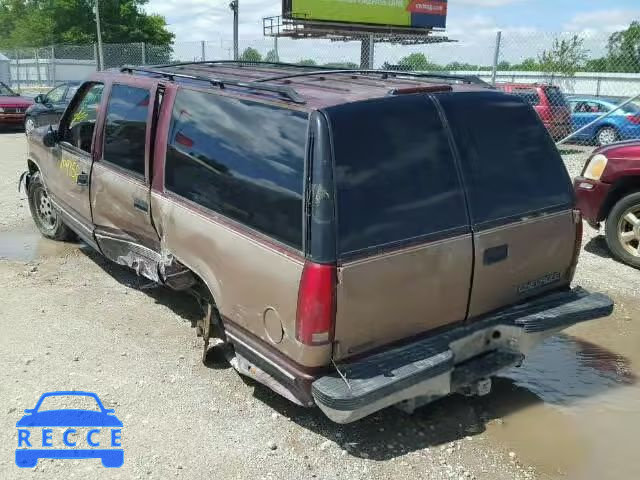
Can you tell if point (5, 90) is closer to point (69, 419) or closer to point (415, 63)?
point (415, 63)

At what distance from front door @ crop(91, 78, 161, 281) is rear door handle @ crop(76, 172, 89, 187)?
0.40 feet

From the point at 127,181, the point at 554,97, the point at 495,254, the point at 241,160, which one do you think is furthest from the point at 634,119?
the point at 241,160

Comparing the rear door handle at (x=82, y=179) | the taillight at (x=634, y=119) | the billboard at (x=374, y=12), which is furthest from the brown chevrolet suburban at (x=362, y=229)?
the billboard at (x=374, y=12)

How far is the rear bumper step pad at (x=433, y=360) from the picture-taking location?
9.75ft

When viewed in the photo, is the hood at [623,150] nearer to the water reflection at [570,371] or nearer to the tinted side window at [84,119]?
the water reflection at [570,371]

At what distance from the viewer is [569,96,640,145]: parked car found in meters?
15.7

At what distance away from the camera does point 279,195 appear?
125 inches

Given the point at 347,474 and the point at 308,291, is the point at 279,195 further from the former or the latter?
the point at 347,474

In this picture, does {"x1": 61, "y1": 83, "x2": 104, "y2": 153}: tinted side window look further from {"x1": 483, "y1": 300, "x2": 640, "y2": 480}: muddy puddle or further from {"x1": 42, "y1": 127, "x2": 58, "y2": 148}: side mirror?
{"x1": 483, "y1": 300, "x2": 640, "y2": 480}: muddy puddle

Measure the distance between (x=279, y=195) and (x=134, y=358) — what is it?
1.96 m

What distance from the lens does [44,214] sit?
702cm

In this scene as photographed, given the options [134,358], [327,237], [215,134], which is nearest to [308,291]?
[327,237]

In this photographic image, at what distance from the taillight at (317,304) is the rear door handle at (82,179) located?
3.09 m

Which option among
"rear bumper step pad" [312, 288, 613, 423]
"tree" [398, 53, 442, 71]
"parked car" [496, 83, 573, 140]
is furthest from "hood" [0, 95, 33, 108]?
"rear bumper step pad" [312, 288, 613, 423]
